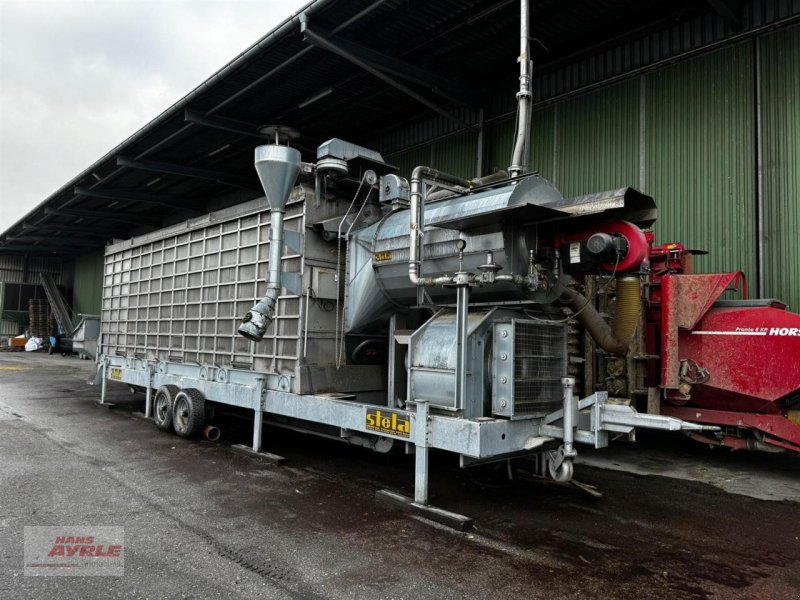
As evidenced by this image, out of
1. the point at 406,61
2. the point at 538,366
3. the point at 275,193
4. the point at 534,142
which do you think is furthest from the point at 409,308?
the point at 406,61

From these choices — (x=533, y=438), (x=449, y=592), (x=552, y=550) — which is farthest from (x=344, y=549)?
(x=533, y=438)

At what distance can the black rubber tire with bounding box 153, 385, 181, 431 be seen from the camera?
27.5 ft

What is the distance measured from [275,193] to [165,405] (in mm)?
4219

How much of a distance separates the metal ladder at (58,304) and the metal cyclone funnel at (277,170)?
1252 inches

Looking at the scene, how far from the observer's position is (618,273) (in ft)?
15.3

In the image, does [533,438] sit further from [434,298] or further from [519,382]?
[434,298]

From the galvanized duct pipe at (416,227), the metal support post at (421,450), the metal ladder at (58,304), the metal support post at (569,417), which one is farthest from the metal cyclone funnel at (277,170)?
the metal ladder at (58,304)

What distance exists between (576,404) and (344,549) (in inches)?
89.3

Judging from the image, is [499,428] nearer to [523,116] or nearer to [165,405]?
[523,116]

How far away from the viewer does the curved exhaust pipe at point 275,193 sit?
19.9 feet

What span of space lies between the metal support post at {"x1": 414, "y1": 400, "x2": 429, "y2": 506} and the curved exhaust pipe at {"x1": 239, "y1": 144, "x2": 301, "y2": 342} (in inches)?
81.4

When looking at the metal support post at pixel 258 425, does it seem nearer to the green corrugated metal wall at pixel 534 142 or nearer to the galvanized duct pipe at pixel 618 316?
the galvanized duct pipe at pixel 618 316

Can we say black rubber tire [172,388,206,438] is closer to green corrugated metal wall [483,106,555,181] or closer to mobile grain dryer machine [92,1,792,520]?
mobile grain dryer machine [92,1,792,520]

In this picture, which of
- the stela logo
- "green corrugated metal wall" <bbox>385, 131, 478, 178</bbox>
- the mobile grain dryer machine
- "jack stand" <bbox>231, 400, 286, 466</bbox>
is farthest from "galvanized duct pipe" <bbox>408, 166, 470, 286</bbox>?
"green corrugated metal wall" <bbox>385, 131, 478, 178</bbox>
